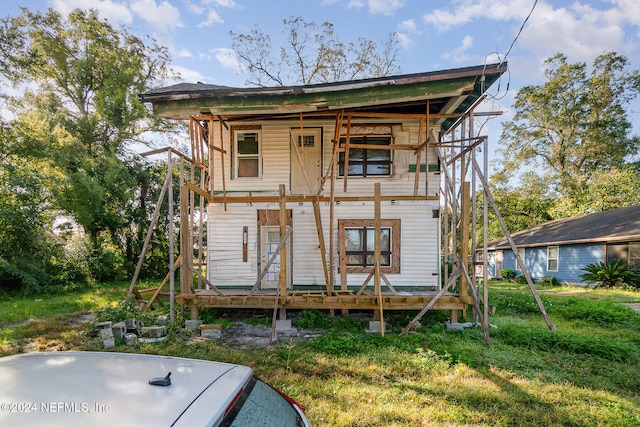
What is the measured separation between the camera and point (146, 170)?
18.3 m

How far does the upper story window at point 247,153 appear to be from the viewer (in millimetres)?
9742

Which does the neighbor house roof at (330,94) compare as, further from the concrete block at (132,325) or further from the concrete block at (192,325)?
the concrete block at (192,325)

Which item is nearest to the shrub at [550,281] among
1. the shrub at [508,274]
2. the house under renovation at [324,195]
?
the shrub at [508,274]

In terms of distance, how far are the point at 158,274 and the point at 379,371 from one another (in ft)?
56.3

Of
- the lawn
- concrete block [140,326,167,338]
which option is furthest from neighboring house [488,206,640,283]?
concrete block [140,326,167,338]

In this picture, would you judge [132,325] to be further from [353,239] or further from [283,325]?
[353,239]

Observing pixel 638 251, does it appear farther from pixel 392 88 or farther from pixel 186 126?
pixel 186 126

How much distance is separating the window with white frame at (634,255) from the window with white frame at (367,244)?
15.2 metres

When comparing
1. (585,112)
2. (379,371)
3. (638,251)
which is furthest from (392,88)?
(585,112)

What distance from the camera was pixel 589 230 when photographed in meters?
17.8

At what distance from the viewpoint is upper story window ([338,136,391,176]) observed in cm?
967

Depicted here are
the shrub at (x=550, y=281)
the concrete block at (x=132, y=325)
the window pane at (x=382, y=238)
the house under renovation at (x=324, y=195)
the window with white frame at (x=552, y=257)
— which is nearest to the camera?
the concrete block at (x=132, y=325)

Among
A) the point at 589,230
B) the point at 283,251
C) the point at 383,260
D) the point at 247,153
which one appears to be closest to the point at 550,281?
the point at 589,230

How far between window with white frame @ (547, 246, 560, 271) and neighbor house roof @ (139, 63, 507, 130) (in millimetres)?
16537
